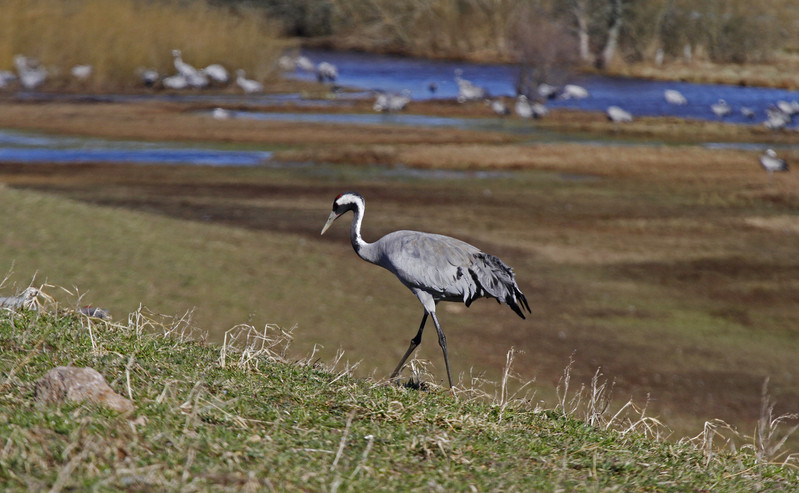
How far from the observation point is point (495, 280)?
23.4ft

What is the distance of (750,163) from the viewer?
26328mm

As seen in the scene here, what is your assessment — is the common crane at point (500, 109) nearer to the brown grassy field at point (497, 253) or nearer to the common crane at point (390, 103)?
the common crane at point (390, 103)

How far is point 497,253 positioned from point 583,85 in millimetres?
31483

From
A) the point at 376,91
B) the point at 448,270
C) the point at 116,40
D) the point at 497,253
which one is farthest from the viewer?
the point at 376,91

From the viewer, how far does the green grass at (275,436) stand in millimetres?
3570

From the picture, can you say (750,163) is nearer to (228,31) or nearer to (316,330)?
(316,330)

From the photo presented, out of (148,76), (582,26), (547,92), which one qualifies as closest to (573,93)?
(547,92)

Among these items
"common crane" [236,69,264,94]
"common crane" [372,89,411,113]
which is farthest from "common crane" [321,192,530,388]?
"common crane" [236,69,264,94]

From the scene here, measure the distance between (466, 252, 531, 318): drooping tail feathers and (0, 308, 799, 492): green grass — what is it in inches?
43.8

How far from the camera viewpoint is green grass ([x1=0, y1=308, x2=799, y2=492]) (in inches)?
141

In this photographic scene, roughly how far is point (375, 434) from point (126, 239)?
392 inches

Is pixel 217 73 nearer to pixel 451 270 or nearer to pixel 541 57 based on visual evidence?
pixel 541 57

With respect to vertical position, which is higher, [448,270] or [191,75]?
[448,270]

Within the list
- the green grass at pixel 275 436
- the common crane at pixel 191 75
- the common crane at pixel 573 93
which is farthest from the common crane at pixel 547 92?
the green grass at pixel 275 436
